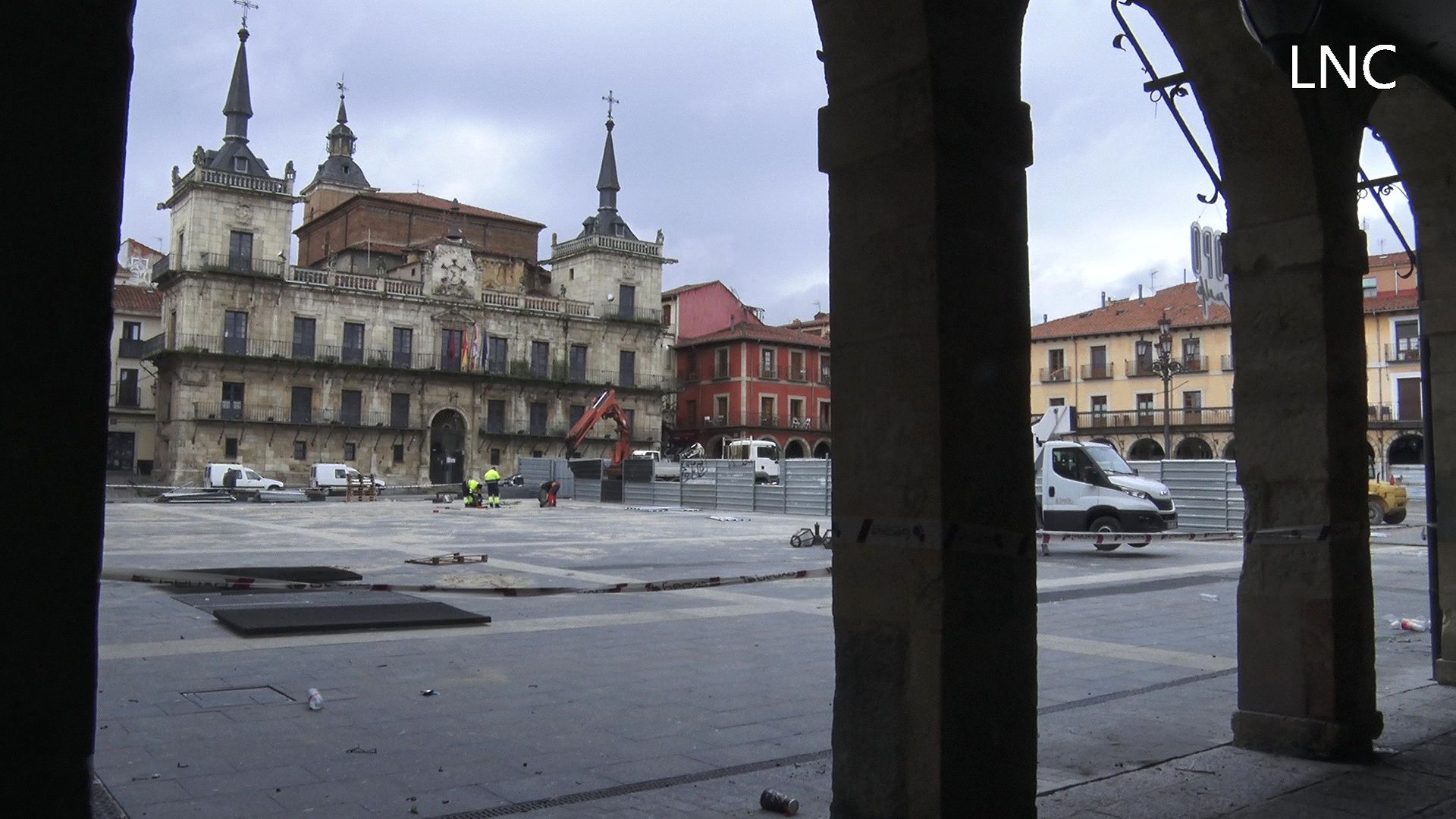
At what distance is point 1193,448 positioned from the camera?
2067 inches

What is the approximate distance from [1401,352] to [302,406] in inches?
1877

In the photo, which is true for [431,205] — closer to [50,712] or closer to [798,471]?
[798,471]

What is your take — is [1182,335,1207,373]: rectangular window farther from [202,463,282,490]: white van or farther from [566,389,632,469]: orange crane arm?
[202,463,282,490]: white van

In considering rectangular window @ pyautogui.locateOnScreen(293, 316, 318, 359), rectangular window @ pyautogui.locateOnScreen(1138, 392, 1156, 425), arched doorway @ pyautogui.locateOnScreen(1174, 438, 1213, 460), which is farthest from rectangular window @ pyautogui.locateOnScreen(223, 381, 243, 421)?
arched doorway @ pyautogui.locateOnScreen(1174, 438, 1213, 460)

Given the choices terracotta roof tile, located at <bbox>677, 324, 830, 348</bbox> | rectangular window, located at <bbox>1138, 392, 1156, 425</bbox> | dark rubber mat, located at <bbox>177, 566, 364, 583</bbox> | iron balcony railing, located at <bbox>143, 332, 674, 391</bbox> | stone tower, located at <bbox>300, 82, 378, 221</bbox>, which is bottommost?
dark rubber mat, located at <bbox>177, 566, 364, 583</bbox>

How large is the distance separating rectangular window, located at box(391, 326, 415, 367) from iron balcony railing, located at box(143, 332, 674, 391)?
36 mm

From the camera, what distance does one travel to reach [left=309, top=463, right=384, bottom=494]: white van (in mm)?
44312

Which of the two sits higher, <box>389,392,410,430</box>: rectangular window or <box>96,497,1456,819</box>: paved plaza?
<box>389,392,410,430</box>: rectangular window

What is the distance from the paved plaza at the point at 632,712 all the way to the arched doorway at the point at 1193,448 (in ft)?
139

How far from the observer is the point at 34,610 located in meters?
1.58

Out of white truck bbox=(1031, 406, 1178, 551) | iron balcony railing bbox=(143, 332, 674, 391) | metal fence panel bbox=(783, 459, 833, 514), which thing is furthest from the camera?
iron balcony railing bbox=(143, 332, 674, 391)

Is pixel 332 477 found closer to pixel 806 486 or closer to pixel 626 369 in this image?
pixel 626 369

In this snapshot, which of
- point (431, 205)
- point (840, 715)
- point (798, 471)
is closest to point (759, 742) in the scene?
point (840, 715)

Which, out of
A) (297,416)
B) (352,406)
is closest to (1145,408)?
(352,406)
